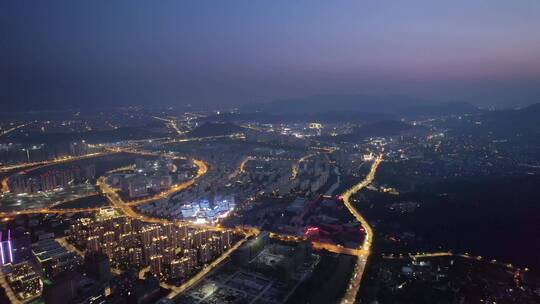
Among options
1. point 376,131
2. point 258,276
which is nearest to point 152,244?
point 258,276

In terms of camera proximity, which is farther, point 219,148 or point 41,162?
point 219,148

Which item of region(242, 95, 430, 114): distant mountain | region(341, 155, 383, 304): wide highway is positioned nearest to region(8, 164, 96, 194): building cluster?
region(341, 155, 383, 304): wide highway

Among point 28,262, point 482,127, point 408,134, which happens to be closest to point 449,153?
point 408,134

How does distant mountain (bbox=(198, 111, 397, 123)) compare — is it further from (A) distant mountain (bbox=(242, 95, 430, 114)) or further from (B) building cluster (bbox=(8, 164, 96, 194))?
(B) building cluster (bbox=(8, 164, 96, 194))

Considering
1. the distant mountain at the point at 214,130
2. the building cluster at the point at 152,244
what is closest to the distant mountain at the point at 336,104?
the distant mountain at the point at 214,130

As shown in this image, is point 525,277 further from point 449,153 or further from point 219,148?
point 219,148

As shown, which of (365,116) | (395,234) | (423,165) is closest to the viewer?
(395,234)

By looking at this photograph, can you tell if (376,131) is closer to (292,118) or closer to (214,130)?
(292,118)
